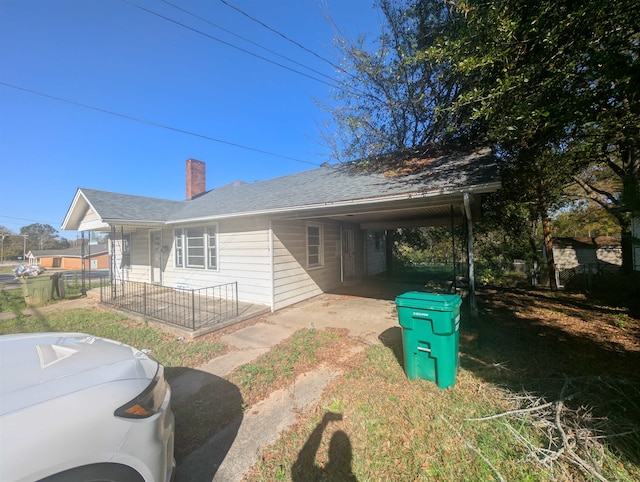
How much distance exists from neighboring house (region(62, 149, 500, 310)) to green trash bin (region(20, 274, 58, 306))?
2.22 metres

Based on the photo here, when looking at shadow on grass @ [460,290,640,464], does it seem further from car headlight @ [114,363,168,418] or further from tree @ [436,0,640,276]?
car headlight @ [114,363,168,418]

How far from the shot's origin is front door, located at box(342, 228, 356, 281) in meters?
11.0

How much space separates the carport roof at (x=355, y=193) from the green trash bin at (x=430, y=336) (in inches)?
86.3

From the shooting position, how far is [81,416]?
1.34 meters

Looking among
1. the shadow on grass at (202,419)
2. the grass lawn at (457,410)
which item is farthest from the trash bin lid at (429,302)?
the shadow on grass at (202,419)

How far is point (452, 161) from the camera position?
253 inches

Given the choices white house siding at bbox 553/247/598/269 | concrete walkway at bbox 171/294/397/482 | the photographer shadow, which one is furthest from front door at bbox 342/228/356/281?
white house siding at bbox 553/247/598/269

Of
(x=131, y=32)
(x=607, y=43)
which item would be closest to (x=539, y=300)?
(x=607, y=43)

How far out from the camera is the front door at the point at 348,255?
432 inches

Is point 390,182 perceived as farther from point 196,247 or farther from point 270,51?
point 196,247

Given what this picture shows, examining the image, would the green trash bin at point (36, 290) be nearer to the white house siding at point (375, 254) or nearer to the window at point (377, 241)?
the white house siding at point (375, 254)

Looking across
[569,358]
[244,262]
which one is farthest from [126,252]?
[569,358]

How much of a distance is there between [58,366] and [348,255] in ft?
33.1

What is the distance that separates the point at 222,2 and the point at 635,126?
27.8ft
